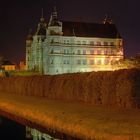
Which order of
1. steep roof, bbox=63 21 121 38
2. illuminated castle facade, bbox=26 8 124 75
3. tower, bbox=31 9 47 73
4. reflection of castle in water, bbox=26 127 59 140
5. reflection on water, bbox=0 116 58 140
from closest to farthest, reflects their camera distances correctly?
reflection of castle in water, bbox=26 127 59 140
reflection on water, bbox=0 116 58 140
illuminated castle facade, bbox=26 8 124 75
tower, bbox=31 9 47 73
steep roof, bbox=63 21 121 38

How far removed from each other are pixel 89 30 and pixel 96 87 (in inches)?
4538

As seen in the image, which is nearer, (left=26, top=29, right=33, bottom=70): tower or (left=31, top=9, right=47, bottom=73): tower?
(left=31, top=9, right=47, bottom=73): tower

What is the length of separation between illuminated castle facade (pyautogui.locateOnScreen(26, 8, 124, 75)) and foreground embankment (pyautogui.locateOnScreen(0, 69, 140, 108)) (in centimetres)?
8613

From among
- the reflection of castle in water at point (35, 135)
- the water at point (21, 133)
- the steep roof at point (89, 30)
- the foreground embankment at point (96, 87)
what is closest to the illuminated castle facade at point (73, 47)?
the steep roof at point (89, 30)

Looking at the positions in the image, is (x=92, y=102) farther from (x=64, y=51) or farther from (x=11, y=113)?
(x=64, y=51)

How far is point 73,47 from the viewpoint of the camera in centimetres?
12800

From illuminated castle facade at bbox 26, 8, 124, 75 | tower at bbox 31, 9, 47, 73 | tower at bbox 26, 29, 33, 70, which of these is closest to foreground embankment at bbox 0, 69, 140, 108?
illuminated castle facade at bbox 26, 8, 124, 75

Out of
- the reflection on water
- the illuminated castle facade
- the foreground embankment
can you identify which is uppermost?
the illuminated castle facade

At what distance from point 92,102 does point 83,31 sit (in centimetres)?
11310

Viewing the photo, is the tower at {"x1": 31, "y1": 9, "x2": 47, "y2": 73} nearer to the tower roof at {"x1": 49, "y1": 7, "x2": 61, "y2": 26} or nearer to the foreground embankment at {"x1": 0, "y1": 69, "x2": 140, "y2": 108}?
the tower roof at {"x1": 49, "y1": 7, "x2": 61, "y2": 26}

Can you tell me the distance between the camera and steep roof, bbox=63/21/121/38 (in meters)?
133

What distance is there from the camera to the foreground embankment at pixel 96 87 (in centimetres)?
1908

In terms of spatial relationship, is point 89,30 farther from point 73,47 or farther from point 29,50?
point 29,50

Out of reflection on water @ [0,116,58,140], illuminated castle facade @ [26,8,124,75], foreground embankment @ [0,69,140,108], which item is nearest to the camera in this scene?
foreground embankment @ [0,69,140,108]
